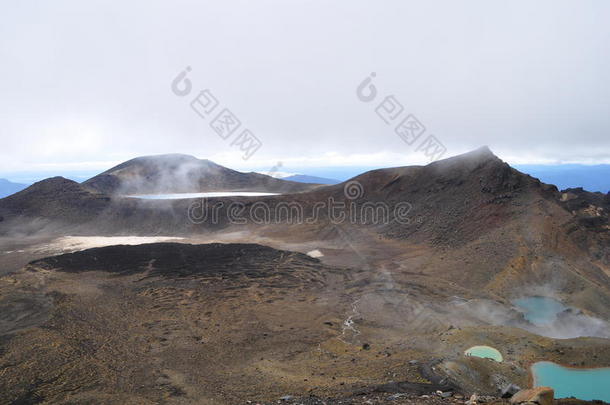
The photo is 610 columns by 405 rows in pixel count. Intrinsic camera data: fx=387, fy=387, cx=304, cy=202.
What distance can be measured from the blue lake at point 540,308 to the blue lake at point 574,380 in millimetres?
6418

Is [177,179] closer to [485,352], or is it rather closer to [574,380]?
[485,352]

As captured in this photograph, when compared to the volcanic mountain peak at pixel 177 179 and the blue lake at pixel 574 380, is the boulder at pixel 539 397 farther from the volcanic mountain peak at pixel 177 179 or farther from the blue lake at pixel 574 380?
the volcanic mountain peak at pixel 177 179

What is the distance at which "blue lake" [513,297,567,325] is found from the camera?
67.5 feet

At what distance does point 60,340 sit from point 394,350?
574 inches

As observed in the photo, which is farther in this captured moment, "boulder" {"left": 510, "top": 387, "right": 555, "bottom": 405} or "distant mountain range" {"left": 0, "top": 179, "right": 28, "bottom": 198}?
"distant mountain range" {"left": 0, "top": 179, "right": 28, "bottom": 198}

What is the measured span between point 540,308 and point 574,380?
936 cm

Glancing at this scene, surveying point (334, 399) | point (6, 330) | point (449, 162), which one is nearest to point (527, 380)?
point (334, 399)

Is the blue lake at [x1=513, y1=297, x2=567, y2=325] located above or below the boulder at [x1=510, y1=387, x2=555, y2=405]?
below

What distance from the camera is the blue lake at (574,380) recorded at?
1270 cm

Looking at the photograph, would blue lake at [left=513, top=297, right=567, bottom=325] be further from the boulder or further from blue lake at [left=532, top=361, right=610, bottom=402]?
the boulder

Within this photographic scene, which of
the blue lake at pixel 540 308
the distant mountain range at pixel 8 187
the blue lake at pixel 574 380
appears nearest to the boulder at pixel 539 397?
the blue lake at pixel 574 380

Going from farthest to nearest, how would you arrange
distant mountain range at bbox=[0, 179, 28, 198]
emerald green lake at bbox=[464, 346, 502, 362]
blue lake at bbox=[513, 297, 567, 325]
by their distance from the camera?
1. distant mountain range at bbox=[0, 179, 28, 198]
2. blue lake at bbox=[513, 297, 567, 325]
3. emerald green lake at bbox=[464, 346, 502, 362]

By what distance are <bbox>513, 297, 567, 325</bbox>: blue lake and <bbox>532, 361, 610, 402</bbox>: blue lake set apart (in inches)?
253

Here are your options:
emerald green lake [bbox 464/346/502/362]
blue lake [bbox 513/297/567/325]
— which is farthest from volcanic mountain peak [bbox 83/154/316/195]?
emerald green lake [bbox 464/346/502/362]
